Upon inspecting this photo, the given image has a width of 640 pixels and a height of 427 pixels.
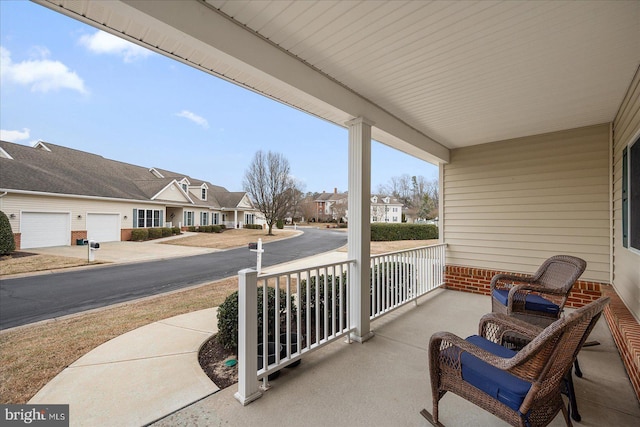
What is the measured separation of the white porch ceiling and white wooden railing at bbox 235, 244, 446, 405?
1630 mm

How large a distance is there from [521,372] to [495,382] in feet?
0.51

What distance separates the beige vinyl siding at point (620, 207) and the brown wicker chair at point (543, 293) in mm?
390

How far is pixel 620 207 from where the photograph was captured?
3203mm

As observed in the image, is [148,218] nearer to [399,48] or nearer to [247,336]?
[247,336]

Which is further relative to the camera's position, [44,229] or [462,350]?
[44,229]

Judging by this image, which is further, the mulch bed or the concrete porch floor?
the mulch bed

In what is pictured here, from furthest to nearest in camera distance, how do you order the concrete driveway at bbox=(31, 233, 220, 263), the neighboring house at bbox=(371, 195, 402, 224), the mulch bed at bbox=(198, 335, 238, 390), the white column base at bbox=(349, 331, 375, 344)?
the neighboring house at bbox=(371, 195, 402, 224) < the concrete driveway at bbox=(31, 233, 220, 263) < the white column base at bbox=(349, 331, 375, 344) < the mulch bed at bbox=(198, 335, 238, 390)

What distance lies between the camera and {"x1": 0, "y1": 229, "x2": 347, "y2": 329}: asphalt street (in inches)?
180

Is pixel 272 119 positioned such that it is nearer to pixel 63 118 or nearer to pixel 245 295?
pixel 63 118

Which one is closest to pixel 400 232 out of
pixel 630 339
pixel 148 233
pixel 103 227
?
pixel 630 339

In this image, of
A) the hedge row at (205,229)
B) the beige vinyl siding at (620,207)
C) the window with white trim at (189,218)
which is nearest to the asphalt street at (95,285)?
the beige vinyl siding at (620,207)

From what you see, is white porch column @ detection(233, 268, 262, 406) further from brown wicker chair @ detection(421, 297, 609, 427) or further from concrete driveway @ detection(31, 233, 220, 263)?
concrete driveway @ detection(31, 233, 220, 263)

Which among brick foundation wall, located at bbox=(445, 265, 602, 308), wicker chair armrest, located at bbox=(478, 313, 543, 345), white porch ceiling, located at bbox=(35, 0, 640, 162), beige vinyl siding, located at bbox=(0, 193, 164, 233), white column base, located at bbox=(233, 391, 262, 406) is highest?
white porch ceiling, located at bbox=(35, 0, 640, 162)

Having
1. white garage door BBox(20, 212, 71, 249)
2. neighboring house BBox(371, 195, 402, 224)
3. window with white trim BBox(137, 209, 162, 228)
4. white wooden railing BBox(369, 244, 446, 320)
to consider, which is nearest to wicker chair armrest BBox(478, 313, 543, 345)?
white wooden railing BBox(369, 244, 446, 320)
